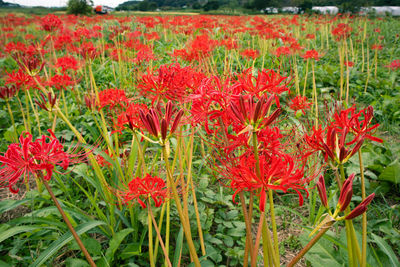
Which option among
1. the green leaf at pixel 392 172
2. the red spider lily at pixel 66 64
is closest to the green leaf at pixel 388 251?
the green leaf at pixel 392 172

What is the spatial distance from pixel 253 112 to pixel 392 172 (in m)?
2.04

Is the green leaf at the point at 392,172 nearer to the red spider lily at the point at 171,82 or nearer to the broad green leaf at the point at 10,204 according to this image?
the red spider lily at the point at 171,82

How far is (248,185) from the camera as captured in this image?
0.80 metres

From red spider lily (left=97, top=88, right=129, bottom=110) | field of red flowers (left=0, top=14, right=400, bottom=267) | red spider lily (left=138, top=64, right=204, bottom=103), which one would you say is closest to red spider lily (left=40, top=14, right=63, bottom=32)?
field of red flowers (left=0, top=14, right=400, bottom=267)

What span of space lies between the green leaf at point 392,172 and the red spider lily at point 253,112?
1948 mm

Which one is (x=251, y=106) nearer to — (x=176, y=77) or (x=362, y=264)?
(x=176, y=77)

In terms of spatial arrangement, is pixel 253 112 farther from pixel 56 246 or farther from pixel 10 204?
pixel 10 204

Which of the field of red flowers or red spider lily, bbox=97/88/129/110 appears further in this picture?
red spider lily, bbox=97/88/129/110

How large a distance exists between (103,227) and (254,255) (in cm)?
124

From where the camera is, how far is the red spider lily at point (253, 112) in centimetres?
71

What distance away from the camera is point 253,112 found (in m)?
0.72

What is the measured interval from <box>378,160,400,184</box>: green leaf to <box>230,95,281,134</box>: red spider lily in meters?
1.95

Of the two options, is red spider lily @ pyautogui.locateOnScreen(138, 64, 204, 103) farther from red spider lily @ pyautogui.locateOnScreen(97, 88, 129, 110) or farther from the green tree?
the green tree

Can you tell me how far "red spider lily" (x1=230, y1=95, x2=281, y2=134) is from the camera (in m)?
0.71
